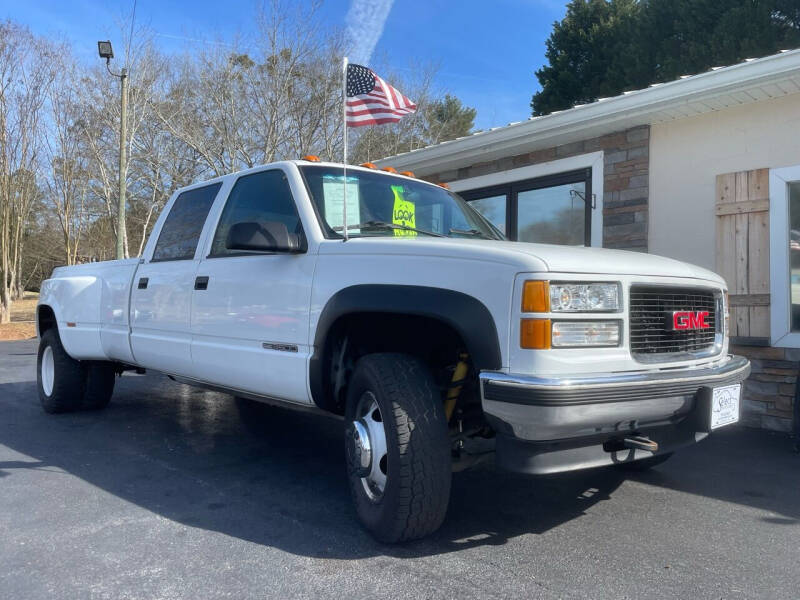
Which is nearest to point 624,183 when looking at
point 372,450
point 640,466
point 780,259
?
point 780,259

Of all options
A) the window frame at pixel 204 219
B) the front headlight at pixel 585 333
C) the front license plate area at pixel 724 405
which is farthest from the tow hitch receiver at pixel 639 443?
the window frame at pixel 204 219

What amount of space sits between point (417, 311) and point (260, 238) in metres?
0.98

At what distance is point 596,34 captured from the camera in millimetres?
21891

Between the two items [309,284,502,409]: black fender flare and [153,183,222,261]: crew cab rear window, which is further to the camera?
[153,183,222,261]: crew cab rear window

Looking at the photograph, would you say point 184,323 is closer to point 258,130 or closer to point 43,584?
point 43,584

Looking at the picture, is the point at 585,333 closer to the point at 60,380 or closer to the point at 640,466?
the point at 640,466

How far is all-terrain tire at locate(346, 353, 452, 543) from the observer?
9.30 ft

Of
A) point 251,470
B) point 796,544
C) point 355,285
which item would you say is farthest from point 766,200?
point 251,470

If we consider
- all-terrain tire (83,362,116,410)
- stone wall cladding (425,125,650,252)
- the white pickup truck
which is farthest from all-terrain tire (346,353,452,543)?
stone wall cladding (425,125,650,252)

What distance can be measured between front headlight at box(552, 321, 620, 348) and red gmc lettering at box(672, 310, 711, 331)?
46cm

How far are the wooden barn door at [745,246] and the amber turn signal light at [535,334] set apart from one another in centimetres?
407

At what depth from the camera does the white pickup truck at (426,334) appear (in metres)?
2.64

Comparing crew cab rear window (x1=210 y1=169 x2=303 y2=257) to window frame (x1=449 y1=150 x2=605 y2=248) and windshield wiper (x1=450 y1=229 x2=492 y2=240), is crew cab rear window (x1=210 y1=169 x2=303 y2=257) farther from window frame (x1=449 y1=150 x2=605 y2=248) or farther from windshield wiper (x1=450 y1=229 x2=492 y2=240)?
window frame (x1=449 y1=150 x2=605 y2=248)

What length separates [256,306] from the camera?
3.75 metres
